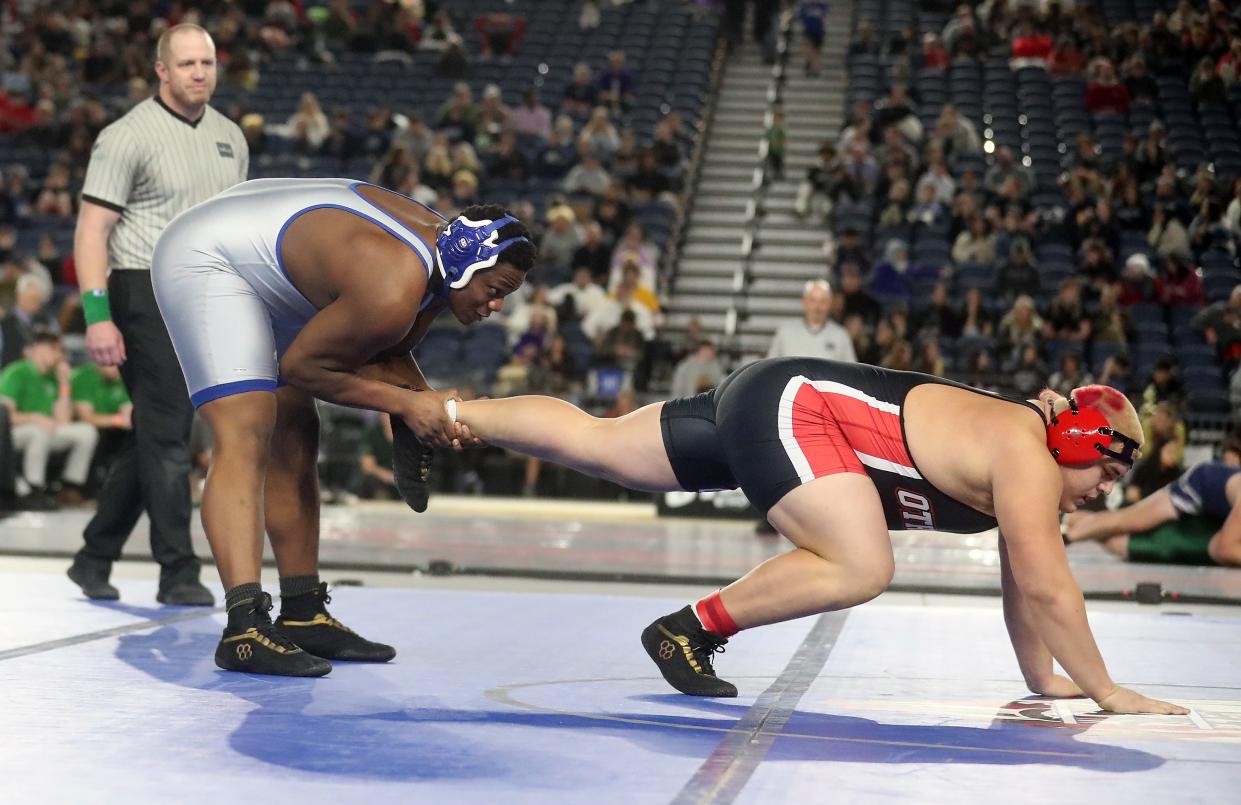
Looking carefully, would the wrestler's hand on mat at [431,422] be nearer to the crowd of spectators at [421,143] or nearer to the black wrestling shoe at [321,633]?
Answer: the black wrestling shoe at [321,633]

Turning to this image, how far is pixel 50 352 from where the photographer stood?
9898mm

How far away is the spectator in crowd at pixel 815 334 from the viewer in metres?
8.67

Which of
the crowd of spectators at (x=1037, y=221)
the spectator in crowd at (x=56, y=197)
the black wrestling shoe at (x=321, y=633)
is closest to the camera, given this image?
the black wrestling shoe at (x=321, y=633)

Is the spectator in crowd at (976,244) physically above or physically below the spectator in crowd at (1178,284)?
above

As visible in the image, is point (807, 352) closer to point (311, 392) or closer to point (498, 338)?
point (498, 338)

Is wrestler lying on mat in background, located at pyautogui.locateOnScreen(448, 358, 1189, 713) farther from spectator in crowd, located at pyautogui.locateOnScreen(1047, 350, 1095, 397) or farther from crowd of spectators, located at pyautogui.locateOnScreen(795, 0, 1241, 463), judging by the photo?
spectator in crowd, located at pyautogui.locateOnScreen(1047, 350, 1095, 397)

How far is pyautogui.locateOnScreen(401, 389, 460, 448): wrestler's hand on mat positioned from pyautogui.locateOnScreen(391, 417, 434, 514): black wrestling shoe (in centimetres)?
5

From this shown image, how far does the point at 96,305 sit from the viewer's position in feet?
14.2

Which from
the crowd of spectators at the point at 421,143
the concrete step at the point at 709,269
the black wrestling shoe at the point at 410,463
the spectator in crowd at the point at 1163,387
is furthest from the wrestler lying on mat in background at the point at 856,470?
the concrete step at the point at 709,269

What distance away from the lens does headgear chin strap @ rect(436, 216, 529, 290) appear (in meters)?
3.40

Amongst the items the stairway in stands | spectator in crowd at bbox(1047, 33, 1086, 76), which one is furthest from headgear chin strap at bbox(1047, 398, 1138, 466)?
spectator in crowd at bbox(1047, 33, 1086, 76)

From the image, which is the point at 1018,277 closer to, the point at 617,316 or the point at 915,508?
the point at 617,316

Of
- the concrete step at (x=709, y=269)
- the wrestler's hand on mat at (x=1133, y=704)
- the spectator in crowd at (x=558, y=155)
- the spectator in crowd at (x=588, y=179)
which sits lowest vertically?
the wrestler's hand on mat at (x=1133, y=704)

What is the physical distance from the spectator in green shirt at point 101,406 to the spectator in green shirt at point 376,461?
5.46 ft
